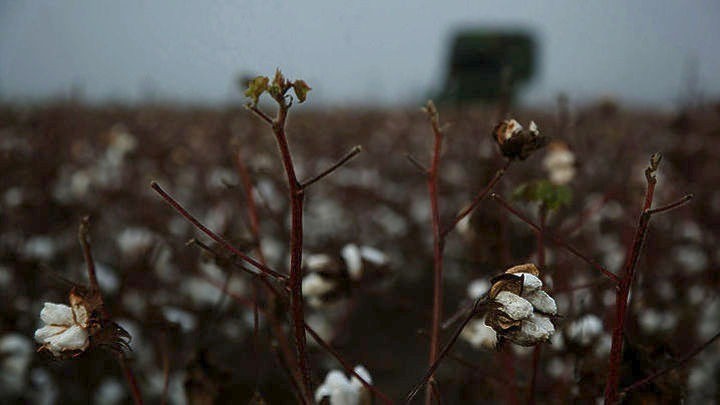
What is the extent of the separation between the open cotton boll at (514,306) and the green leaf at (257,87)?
305 millimetres

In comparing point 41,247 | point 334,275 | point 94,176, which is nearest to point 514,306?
point 334,275

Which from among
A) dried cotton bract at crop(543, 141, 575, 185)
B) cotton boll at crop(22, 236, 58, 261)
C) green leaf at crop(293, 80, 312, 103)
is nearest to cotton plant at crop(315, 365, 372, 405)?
green leaf at crop(293, 80, 312, 103)

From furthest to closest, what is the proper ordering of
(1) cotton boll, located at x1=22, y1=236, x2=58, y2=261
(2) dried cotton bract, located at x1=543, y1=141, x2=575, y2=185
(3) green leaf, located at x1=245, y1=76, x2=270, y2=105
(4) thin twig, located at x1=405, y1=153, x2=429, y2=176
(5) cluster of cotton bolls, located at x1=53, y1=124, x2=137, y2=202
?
(5) cluster of cotton bolls, located at x1=53, y1=124, x2=137, y2=202
(1) cotton boll, located at x1=22, y1=236, x2=58, y2=261
(2) dried cotton bract, located at x1=543, y1=141, x2=575, y2=185
(4) thin twig, located at x1=405, y1=153, x2=429, y2=176
(3) green leaf, located at x1=245, y1=76, x2=270, y2=105

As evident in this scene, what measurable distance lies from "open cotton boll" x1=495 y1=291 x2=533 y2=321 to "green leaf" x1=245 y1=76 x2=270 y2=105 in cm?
31

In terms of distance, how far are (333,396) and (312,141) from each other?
294 centimetres

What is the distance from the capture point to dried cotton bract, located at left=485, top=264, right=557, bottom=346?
1.83ft

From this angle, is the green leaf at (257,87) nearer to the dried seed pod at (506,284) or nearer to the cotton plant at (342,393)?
the dried seed pod at (506,284)

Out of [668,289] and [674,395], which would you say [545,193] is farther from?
[668,289]

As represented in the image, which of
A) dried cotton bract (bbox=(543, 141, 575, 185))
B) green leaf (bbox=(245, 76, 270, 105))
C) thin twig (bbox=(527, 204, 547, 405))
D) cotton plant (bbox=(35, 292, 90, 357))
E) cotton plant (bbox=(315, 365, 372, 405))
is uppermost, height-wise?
dried cotton bract (bbox=(543, 141, 575, 185))

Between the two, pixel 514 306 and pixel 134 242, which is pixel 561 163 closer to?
pixel 514 306

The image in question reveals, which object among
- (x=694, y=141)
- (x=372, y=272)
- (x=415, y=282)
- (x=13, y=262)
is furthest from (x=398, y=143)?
(x=372, y=272)

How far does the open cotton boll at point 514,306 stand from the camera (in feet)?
1.83

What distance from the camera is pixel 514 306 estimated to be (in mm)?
563

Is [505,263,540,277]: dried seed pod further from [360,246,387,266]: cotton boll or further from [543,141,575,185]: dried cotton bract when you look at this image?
[543,141,575,185]: dried cotton bract
